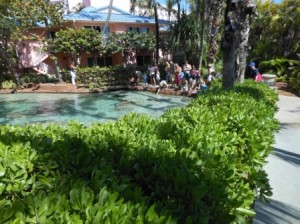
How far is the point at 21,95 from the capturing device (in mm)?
21125

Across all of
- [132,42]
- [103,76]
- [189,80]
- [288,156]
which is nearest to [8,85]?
[103,76]

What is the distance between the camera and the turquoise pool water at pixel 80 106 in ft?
46.0

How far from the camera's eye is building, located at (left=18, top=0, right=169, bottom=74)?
2702cm

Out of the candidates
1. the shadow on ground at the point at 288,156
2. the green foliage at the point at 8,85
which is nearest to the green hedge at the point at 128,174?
the shadow on ground at the point at 288,156

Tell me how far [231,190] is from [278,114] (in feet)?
27.3

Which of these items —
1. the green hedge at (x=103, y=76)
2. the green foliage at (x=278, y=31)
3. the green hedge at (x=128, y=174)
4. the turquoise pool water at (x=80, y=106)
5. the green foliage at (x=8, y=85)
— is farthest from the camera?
the green foliage at (x=8, y=85)

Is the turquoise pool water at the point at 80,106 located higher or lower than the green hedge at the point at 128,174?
lower

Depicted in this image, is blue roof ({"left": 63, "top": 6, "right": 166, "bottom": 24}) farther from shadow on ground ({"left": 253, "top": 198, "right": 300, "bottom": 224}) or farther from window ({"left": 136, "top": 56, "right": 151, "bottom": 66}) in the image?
shadow on ground ({"left": 253, "top": 198, "right": 300, "bottom": 224})

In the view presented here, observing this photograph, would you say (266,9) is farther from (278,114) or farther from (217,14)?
(278,114)

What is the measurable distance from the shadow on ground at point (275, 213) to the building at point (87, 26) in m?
23.9

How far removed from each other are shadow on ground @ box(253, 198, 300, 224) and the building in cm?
2393

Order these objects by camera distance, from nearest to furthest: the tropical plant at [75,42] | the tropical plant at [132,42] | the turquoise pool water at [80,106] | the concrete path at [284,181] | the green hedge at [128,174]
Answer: the green hedge at [128,174] → the concrete path at [284,181] → the turquoise pool water at [80,106] → the tropical plant at [75,42] → the tropical plant at [132,42]

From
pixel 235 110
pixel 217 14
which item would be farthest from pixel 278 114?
pixel 217 14

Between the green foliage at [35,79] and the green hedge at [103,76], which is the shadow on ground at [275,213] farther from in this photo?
the green foliage at [35,79]
